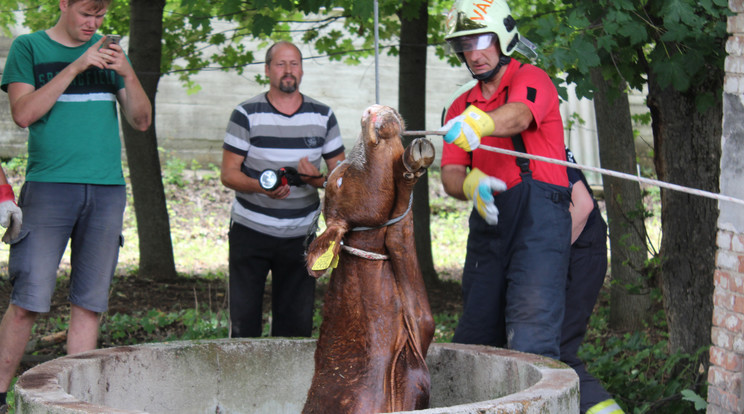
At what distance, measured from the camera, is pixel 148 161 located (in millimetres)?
8531

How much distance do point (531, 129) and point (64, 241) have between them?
217 cm

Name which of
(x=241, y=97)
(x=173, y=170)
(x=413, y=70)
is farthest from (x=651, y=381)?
(x=241, y=97)

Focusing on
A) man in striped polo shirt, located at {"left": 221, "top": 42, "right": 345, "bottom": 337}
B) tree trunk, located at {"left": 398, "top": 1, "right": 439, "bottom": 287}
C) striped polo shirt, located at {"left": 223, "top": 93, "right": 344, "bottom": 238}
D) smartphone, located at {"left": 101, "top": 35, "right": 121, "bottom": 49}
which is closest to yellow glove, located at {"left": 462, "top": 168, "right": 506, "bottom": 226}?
man in striped polo shirt, located at {"left": 221, "top": 42, "right": 345, "bottom": 337}

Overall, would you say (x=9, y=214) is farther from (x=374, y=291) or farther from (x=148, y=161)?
(x=148, y=161)

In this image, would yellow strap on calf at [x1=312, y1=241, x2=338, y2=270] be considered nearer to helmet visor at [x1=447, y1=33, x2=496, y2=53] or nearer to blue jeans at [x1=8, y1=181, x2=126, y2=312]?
helmet visor at [x1=447, y1=33, x2=496, y2=53]

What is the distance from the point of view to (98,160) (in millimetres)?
4262

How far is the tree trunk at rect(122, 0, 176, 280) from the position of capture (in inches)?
313

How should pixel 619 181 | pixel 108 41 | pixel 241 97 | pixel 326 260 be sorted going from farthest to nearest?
pixel 241 97, pixel 619 181, pixel 108 41, pixel 326 260

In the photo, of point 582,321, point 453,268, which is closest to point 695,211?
point 582,321

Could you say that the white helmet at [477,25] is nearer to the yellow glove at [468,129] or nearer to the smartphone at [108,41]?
the yellow glove at [468,129]

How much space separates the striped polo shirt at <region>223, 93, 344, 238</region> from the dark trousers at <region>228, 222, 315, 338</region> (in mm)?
73

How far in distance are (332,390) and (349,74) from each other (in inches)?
480

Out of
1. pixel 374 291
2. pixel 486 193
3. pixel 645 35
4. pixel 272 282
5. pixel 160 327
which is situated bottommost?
pixel 160 327

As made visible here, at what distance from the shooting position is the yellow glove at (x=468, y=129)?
3.18 metres
